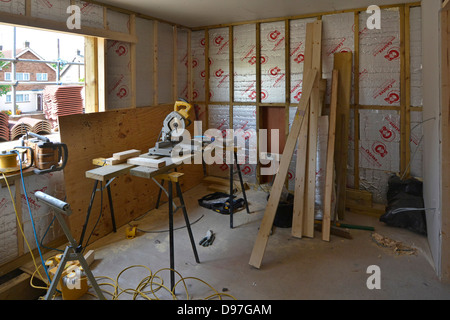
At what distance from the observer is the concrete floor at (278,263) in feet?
7.41

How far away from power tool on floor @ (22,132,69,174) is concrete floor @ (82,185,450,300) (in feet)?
2.97

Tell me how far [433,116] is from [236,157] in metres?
1.93

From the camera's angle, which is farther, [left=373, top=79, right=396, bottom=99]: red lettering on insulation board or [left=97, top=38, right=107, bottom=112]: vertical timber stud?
[left=373, top=79, right=396, bottom=99]: red lettering on insulation board

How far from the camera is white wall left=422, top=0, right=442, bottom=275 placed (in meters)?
2.38

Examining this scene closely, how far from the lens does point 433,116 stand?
2.62 m

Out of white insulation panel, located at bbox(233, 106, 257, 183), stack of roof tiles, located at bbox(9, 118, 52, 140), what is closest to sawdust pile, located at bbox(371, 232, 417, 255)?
white insulation panel, located at bbox(233, 106, 257, 183)

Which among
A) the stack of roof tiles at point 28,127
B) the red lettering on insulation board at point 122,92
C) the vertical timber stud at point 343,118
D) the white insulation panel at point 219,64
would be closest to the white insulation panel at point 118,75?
the red lettering on insulation board at point 122,92

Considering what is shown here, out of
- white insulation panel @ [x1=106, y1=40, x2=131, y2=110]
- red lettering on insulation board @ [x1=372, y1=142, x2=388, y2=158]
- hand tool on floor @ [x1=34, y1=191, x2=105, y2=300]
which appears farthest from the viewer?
red lettering on insulation board @ [x1=372, y1=142, x2=388, y2=158]

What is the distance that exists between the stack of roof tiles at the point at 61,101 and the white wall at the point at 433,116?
4.54 m

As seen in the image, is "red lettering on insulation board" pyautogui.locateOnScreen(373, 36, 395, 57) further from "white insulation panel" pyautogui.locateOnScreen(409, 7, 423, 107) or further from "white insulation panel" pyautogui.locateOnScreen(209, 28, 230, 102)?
"white insulation panel" pyautogui.locateOnScreen(209, 28, 230, 102)

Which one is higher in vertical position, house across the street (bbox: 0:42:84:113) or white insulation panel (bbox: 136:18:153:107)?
house across the street (bbox: 0:42:84:113)

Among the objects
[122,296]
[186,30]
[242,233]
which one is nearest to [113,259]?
[122,296]

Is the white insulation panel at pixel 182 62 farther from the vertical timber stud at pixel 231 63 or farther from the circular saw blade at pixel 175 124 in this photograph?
the circular saw blade at pixel 175 124
